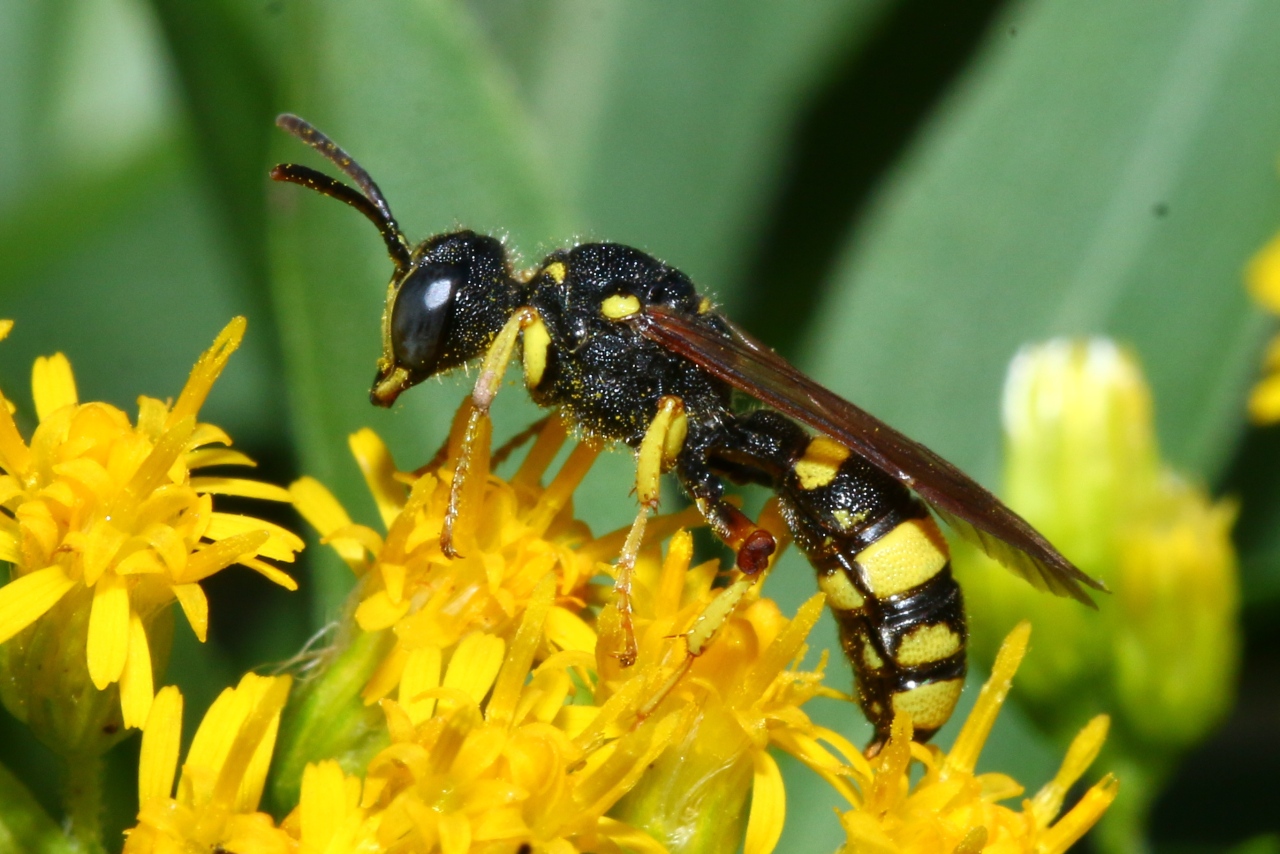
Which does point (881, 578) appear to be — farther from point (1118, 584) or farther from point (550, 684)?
point (1118, 584)

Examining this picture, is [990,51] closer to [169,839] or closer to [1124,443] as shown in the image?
[1124,443]

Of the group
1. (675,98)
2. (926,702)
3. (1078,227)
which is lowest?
(926,702)

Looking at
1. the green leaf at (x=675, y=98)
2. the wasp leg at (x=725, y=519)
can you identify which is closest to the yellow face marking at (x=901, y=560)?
the wasp leg at (x=725, y=519)

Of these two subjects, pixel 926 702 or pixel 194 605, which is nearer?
pixel 194 605

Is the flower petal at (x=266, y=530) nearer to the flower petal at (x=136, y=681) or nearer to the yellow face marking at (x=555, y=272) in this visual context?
the flower petal at (x=136, y=681)

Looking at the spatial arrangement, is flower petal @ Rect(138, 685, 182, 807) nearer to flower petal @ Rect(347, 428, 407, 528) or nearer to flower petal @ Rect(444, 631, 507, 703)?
flower petal @ Rect(444, 631, 507, 703)

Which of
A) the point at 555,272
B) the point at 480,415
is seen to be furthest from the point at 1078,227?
the point at 480,415
